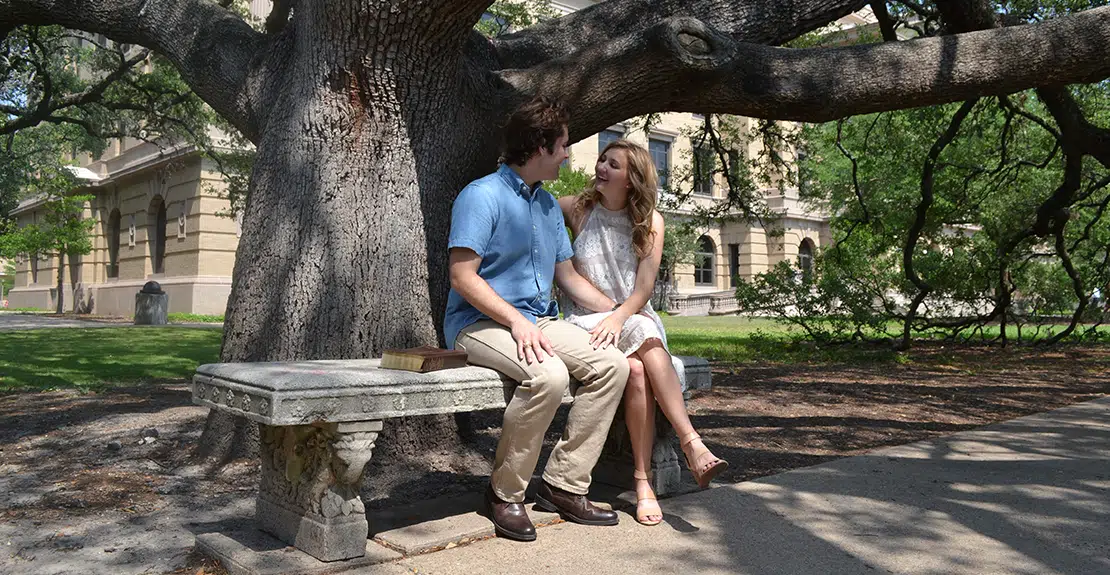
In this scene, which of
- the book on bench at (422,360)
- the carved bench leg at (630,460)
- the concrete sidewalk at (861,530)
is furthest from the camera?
the carved bench leg at (630,460)

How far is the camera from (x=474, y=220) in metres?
3.61

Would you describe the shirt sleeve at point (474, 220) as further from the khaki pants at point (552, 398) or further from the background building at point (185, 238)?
the background building at point (185, 238)

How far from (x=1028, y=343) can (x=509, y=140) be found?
15017 millimetres

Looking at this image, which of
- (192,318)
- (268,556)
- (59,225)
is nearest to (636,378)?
(268,556)

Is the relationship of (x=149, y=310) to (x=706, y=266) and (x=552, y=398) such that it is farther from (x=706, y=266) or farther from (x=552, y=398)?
(x=706, y=266)

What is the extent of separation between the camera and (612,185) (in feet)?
13.5

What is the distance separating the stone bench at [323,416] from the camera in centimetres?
300

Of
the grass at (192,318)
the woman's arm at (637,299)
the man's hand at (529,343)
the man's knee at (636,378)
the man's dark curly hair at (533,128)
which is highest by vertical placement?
the man's dark curly hair at (533,128)

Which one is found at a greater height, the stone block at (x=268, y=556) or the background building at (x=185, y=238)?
the background building at (x=185, y=238)

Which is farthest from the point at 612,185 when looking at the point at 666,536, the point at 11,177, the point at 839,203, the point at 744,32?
the point at 11,177

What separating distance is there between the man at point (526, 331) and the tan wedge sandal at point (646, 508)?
13 centimetres

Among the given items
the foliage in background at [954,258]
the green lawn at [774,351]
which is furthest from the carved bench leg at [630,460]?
the green lawn at [774,351]

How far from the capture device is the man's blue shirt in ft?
11.9

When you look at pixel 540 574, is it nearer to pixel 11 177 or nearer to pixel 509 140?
pixel 509 140
